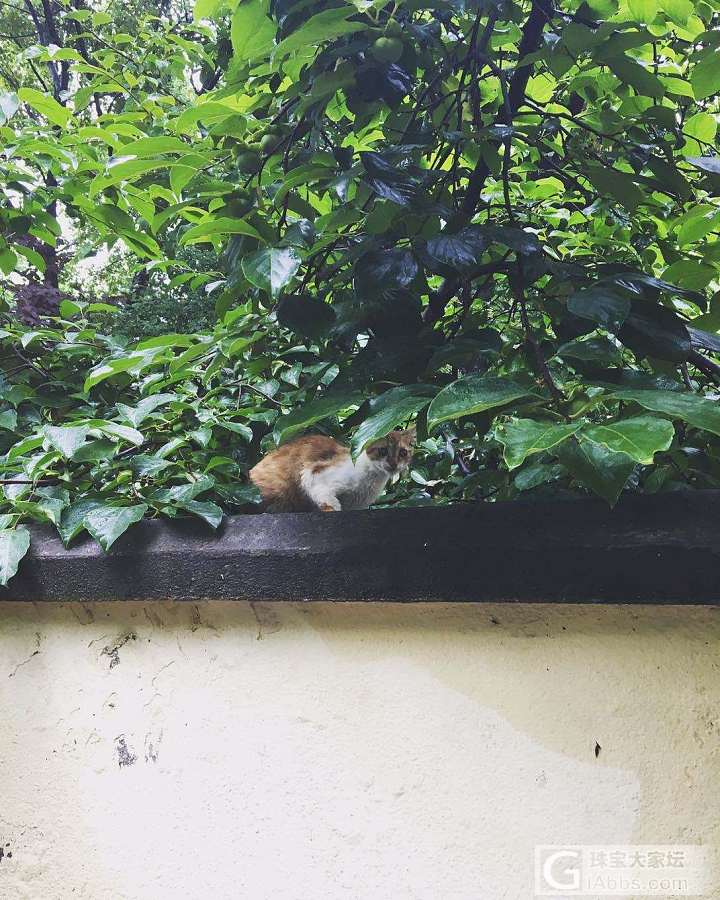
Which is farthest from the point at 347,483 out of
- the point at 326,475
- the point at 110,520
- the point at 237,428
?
the point at 110,520

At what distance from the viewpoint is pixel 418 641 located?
1104 mm

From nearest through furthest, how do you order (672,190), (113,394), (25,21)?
(672,190), (113,394), (25,21)

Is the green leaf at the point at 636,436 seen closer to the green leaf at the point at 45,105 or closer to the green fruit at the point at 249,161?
the green fruit at the point at 249,161

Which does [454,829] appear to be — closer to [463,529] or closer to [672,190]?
[463,529]

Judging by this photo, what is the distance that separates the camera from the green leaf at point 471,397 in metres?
0.78

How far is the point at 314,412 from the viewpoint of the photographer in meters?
1.03

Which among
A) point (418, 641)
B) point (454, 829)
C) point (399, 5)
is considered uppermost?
point (399, 5)

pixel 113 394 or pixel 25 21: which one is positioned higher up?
pixel 25 21

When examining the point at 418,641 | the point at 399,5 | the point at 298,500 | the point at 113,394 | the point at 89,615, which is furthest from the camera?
the point at 113,394

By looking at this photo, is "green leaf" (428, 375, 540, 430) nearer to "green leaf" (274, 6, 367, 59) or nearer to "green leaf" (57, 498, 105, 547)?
"green leaf" (274, 6, 367, 59)

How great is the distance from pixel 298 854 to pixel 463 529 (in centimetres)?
62

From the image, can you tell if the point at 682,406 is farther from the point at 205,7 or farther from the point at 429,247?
the point at 205,7

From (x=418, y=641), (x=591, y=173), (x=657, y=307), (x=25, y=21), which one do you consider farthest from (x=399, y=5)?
(x=25, y=21)

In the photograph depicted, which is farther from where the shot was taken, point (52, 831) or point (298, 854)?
point (52, 831)
